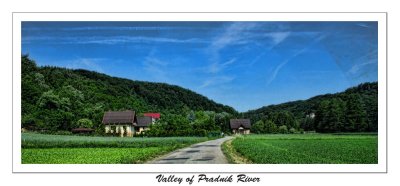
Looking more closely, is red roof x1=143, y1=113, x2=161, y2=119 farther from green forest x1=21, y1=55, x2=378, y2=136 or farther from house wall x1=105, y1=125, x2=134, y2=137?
house wall x1=105, y1=125, x2=134, y2=137

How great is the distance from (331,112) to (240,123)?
3.41m

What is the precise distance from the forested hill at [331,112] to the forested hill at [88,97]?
1502 millimetres

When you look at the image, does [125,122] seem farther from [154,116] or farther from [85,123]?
[85,123]

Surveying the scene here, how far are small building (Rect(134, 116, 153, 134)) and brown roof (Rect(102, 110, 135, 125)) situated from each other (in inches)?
8.1

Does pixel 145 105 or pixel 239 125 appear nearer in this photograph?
pixel 145 105

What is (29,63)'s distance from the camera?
659 inches

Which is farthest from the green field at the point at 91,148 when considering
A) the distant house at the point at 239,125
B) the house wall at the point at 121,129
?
the distant house at the point at 239,125

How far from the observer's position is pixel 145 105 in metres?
19.0

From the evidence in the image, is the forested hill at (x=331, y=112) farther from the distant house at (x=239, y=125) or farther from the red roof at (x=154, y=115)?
the red roof at (x=154, y=115)
